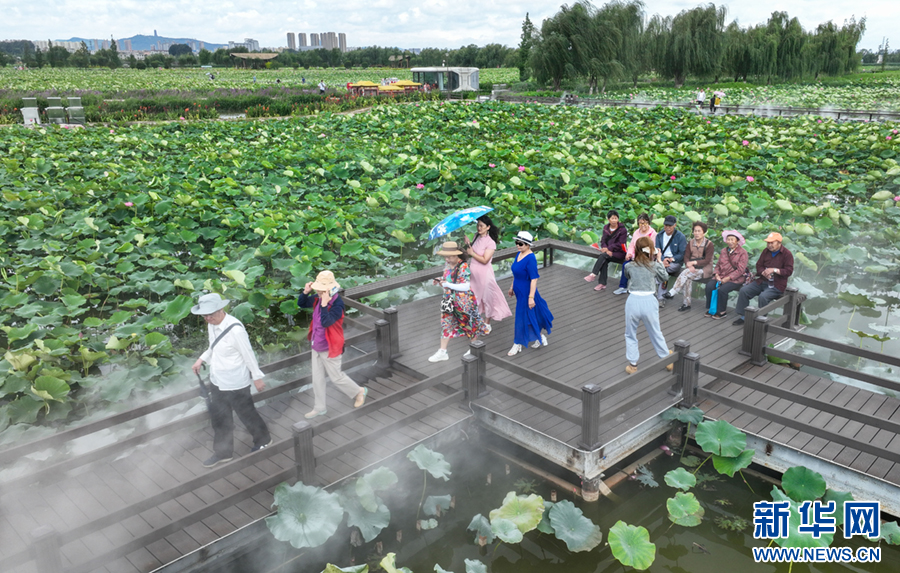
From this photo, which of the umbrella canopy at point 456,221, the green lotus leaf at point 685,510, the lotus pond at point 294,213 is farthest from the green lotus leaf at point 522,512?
the lotus pond at point 294,213

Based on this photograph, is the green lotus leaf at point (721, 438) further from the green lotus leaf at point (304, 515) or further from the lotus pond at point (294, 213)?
the lotus pond at point (294, 213)

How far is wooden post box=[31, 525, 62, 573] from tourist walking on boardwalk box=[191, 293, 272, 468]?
138 cm

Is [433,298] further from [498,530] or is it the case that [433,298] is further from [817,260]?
[817,260]

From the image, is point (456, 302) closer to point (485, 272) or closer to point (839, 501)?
point (485, 272)

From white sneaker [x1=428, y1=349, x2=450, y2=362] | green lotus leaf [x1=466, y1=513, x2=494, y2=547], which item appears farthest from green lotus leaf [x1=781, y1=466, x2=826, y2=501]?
white sneaker [x1=428, y1=349, x2=450, y2=362]

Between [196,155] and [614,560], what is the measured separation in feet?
49.6

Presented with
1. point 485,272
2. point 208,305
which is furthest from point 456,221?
point 208,305

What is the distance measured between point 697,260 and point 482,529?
4.43 metres

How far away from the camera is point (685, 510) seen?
185 inches

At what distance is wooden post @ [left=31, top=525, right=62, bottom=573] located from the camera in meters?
3.40

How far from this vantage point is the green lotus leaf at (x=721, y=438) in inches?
194

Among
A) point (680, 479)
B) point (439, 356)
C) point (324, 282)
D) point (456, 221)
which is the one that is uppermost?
point (456, 221)

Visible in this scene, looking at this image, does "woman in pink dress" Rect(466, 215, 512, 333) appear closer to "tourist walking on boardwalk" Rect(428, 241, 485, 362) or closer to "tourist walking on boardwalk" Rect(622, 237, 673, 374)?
"tourist walking on boardwalk" Rect(428, 241, 485, 362)

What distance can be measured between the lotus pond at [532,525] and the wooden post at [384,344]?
4.57ft
